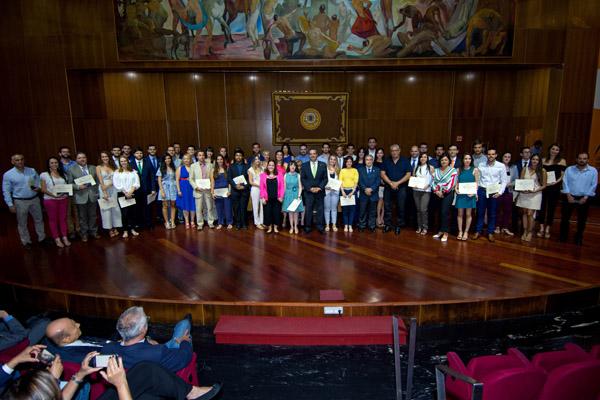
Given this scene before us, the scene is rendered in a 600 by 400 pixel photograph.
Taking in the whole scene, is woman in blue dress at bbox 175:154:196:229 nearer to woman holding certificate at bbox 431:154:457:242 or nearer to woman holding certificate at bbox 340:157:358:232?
woman holding certificate at bbox 340:157:358:232

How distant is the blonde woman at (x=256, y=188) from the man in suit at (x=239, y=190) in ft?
0.42

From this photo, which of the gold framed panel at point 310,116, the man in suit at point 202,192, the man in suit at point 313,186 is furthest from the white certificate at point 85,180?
the gold framed panel at point 310,116

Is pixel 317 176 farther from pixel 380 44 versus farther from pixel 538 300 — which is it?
pixel 380 44

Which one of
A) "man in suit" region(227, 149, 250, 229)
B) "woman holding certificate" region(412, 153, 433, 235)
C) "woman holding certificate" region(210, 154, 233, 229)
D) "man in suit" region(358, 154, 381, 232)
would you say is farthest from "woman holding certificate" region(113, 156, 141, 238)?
"woman holding certificate" region(412, 153, 433, 235)

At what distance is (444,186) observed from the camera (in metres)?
6.31

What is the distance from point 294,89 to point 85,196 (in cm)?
604

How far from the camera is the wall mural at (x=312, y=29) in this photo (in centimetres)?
891

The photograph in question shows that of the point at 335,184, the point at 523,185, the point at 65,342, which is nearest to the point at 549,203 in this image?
the point at 523,185

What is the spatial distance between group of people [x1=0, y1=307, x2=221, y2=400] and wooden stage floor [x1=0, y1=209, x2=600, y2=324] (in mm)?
1606

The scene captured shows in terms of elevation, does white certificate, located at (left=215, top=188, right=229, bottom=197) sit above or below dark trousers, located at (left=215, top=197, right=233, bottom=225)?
above

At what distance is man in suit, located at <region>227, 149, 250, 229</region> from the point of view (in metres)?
6.97

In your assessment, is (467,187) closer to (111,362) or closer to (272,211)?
(272,211)

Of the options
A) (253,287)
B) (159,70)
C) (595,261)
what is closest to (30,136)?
(159,70)

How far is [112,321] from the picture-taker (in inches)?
181
